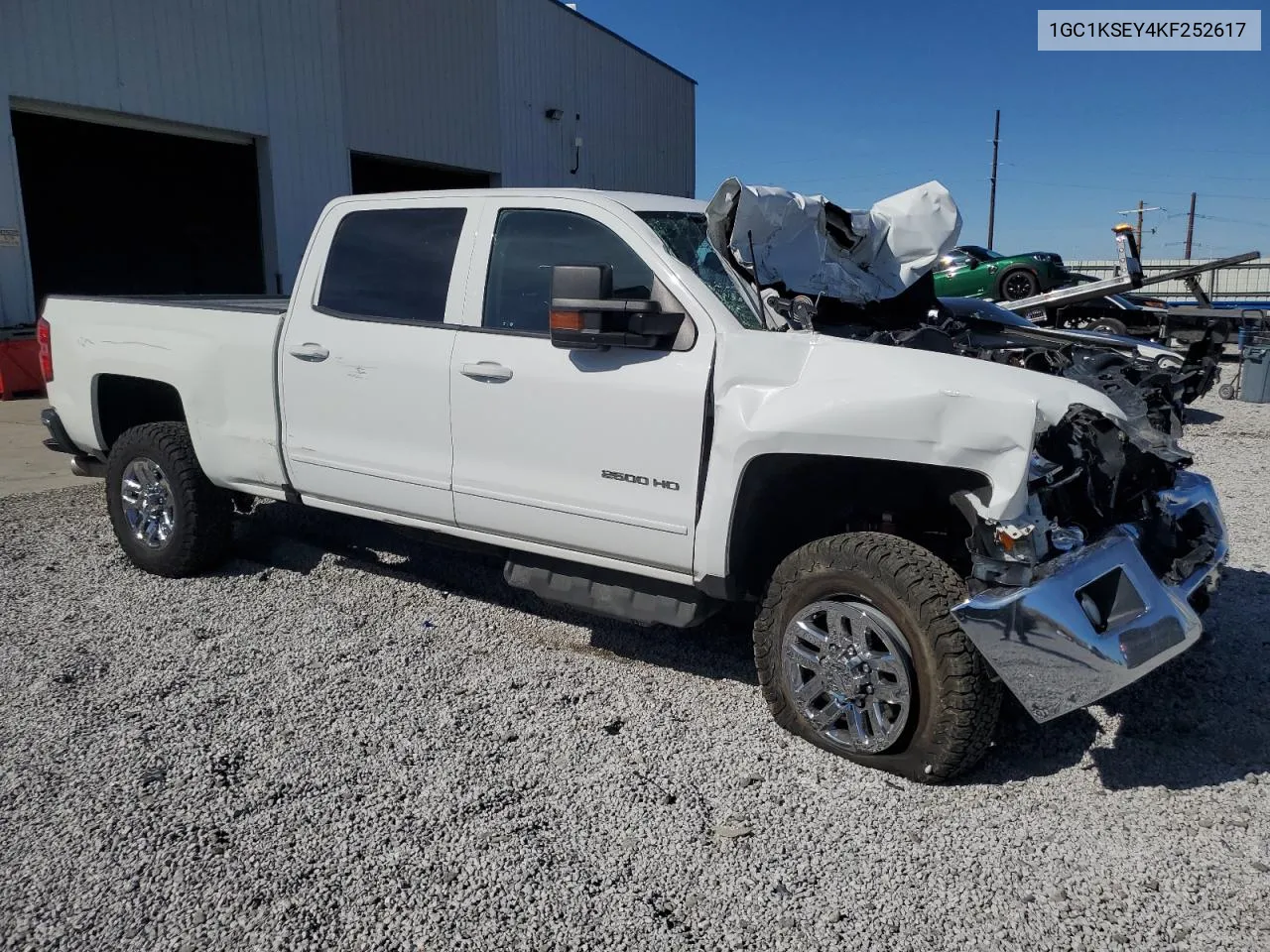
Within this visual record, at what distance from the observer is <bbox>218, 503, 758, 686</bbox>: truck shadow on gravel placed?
4.60 metres

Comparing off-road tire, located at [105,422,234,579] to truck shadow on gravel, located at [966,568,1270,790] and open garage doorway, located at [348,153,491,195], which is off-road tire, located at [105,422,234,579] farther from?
open garage doorway, located at [348,153,491,195]

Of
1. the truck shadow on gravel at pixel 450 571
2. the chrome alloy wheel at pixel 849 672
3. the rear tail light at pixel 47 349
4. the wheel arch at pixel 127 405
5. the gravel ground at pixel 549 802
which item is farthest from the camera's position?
the rear tail light at pixel 47 349

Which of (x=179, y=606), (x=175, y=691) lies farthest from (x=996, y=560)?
(x=179, y=606)

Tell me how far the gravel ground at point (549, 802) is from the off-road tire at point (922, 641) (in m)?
0.15

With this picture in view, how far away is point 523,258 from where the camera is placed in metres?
4.25

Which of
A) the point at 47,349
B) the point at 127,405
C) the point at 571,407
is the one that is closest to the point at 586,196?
the point at 571,407

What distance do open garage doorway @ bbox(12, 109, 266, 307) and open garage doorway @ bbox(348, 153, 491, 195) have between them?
2282 millimetres

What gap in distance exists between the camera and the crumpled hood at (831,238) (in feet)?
13.4

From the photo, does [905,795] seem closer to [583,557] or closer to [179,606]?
[583,557]

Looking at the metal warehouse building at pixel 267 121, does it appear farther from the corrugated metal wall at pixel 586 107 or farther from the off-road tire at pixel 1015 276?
the off-road tire at pixel 1015 276

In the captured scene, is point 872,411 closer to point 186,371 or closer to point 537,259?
point 537,259

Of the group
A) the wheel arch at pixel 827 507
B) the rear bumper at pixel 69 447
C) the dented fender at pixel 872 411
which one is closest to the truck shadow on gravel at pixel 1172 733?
the wheel arch at pixel 827 507

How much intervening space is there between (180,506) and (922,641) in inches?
157

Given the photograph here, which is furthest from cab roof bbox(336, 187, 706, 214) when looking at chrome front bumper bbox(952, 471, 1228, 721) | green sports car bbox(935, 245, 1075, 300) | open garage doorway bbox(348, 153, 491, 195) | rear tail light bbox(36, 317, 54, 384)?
green sports car bbox(935, 245, 1075, 300)
